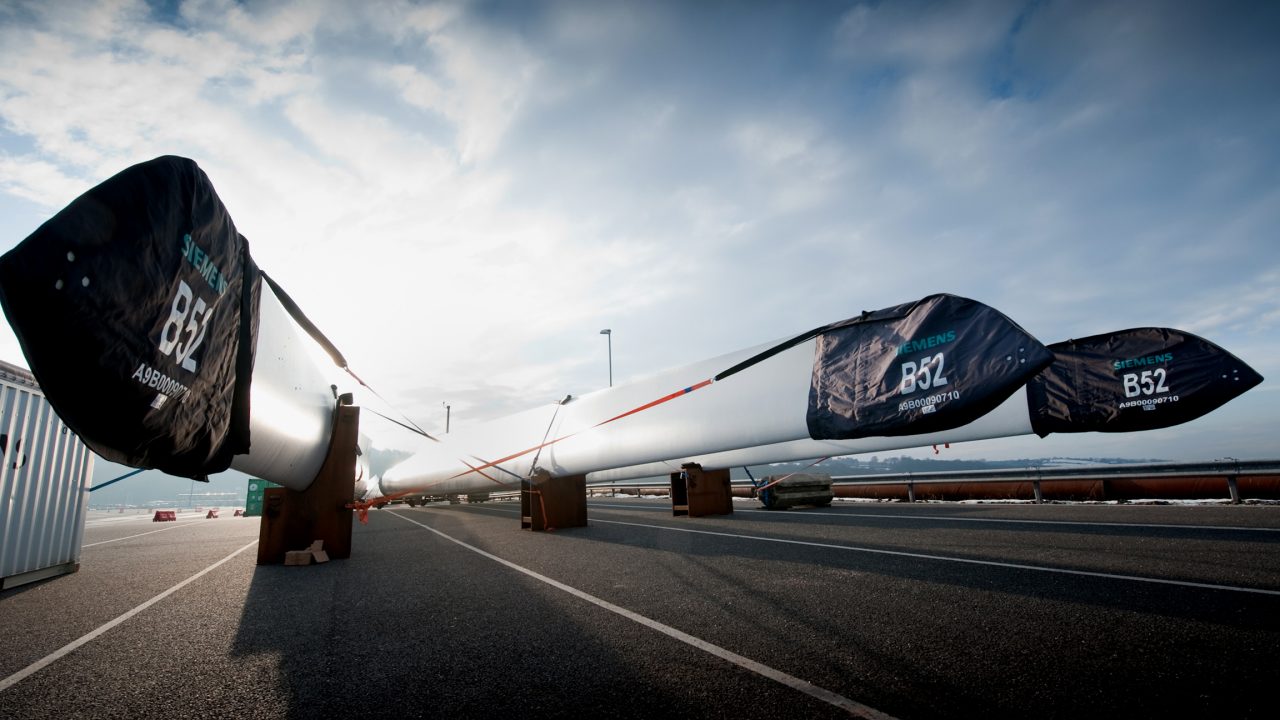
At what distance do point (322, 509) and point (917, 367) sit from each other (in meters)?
7.87

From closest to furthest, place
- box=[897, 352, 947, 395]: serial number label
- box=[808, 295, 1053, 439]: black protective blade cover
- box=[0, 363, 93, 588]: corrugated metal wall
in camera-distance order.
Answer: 1. box=[808, 295, 1053, 439]: black protective blade cover
2. box=[897, 352, 947, 395]: serial number label
3. box=[0, 363, 93, 588]: corrugated metal wall

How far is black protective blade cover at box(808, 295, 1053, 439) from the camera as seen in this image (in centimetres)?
421

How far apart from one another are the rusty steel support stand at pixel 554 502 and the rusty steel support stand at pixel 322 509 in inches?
121

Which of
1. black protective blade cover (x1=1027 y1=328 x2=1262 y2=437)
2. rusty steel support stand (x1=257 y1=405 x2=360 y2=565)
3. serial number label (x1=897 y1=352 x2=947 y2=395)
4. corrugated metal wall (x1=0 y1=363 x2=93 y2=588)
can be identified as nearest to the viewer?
serial number label (x1=897 y1=352 x2=947 y2=395)

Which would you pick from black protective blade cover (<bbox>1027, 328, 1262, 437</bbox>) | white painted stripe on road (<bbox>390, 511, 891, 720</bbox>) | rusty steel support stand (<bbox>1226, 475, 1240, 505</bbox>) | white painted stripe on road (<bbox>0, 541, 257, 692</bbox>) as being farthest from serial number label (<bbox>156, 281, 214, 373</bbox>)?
rusty steel support stand (<bbox>1226, 475, 1240, 505</bbox>)

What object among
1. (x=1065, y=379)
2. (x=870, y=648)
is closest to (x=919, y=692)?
(x=870, y=648)

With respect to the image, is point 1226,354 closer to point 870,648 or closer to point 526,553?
point 870,648

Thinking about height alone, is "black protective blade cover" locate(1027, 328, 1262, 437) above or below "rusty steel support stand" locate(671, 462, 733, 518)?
above

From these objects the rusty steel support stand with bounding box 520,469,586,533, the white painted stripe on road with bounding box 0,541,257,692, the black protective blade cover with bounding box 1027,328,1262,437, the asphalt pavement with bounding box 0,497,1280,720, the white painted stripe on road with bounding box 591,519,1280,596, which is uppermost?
the black protective blade cover with bounding box 1027,328,1262,437

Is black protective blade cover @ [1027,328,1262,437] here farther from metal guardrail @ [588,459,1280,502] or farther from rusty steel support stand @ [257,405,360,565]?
rusty steel support stand @ [257,405,360,565]

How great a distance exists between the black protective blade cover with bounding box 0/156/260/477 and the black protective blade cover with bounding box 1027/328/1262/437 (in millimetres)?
7336

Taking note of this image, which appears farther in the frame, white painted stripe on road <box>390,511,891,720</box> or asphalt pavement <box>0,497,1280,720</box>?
asphalt pavement <box>0,497,1280,720</box>

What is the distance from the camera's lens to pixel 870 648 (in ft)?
9.94

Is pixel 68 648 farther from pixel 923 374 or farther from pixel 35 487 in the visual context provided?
pixel 923 374
